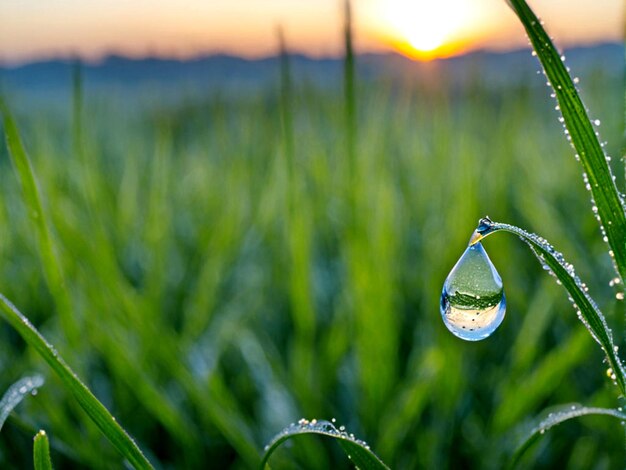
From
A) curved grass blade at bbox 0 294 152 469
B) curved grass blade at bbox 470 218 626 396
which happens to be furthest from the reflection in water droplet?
curved grass blade at bbox 0 294 152 469

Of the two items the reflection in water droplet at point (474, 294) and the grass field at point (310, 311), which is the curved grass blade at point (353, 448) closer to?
the reflection in water droplet at point (474, 294)

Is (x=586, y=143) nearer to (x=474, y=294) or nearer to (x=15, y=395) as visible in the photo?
(x=474, y=294)

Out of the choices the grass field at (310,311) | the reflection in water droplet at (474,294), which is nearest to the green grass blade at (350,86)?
the grass field at (310,311)

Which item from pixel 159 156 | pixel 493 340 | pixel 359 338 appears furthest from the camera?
pixel 159 156

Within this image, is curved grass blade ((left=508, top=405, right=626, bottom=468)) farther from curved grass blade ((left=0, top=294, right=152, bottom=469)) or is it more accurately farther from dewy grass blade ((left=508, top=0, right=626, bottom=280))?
curved grass blade ((left=0, top=294, right=152, bottom=469))

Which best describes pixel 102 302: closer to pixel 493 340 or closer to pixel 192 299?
pixel 192 299

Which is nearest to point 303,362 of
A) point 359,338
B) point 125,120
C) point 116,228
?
point 359,338
